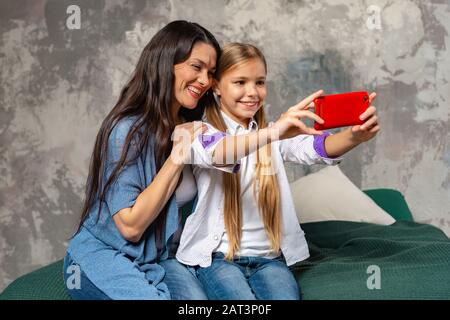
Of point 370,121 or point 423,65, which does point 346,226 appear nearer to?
point 370,121

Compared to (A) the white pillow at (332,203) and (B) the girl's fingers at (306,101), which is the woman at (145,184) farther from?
(A) the white pillow at (332,203)

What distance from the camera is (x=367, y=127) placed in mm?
2084

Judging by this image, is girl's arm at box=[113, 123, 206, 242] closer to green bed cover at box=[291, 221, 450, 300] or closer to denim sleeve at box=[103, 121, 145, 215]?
denim sleeve at box=[103, 121, 145, 215]

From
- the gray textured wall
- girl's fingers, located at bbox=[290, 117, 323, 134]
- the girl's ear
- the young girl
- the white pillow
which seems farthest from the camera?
the gray textured wall

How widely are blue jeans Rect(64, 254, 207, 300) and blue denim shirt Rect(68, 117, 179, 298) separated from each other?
0.10 feet

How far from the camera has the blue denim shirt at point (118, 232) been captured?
217 cm

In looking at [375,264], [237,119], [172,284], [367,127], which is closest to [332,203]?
[375,264]

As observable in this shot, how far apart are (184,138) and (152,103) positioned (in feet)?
0.61

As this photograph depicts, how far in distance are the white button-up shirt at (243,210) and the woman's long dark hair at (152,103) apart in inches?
4.9

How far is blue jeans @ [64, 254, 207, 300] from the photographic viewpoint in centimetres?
208

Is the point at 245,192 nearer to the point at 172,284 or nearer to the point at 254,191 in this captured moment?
the point at 254,191

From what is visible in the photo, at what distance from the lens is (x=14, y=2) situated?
423 centimetres

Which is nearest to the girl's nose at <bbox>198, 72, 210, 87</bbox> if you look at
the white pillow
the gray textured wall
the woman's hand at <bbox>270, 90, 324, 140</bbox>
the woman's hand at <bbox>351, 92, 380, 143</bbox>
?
the woman's hand at <bbox>270, 90, 324, 140</bbox>

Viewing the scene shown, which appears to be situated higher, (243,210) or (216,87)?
(216,87)
